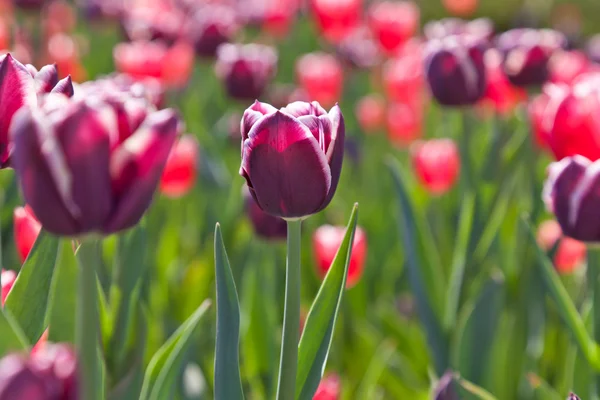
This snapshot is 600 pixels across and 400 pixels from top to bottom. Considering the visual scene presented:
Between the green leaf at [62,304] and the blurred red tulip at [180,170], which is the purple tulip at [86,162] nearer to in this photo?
the green leaf at [62,304]

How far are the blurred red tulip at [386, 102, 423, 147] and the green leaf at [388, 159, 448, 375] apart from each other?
131 cm

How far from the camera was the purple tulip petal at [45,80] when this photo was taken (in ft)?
2.35

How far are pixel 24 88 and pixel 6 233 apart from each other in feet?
2.21

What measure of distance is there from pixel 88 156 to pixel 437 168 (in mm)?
1696

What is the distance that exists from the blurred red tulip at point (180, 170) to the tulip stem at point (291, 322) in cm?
116

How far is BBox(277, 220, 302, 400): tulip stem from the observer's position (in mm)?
737

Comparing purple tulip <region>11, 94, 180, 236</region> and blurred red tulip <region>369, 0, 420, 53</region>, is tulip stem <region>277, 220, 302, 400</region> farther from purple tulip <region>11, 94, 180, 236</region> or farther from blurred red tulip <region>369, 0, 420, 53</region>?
blurred red tulip <region>369, 0, 420, 53</region>

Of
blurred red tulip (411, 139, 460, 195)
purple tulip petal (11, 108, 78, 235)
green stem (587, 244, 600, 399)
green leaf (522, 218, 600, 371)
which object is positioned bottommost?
blurred red tulip (411, 139, 460, 195)

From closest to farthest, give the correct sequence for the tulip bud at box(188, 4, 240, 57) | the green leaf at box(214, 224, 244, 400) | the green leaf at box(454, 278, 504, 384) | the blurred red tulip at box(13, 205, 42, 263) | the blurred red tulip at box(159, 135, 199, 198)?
the green leaf at box(214, 224, 244, 400)
the blurred red tulip at box(13, 205, 42, 263)
the green leaf at box(454, 278, 504, 384)
the blurred red tulip at box(159, 135, 199, 198)
the tulip bud at box(188, 4, 240, 57)

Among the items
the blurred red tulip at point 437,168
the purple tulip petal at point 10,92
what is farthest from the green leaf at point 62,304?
the blurred red tulip at point 437,168

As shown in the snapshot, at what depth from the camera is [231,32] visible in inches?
106

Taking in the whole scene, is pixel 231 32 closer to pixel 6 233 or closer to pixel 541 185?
pixel 541 185

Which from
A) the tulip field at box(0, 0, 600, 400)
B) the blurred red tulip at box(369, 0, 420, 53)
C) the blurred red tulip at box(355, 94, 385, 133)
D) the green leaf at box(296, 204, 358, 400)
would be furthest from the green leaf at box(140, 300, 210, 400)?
the blurred red tulip at box(369, 0, 420, 53)

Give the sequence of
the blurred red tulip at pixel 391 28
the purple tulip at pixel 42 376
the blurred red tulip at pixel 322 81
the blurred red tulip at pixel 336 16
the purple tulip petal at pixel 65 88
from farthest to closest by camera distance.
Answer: the blurred red tulip at pixel 336 16 → the blurred red tulip at pixel 391 28 → the blurred red tulip at pixel 322 81 → the purple tulip petal at pixel 65 88 → the purple tulip at pixel 42 376
